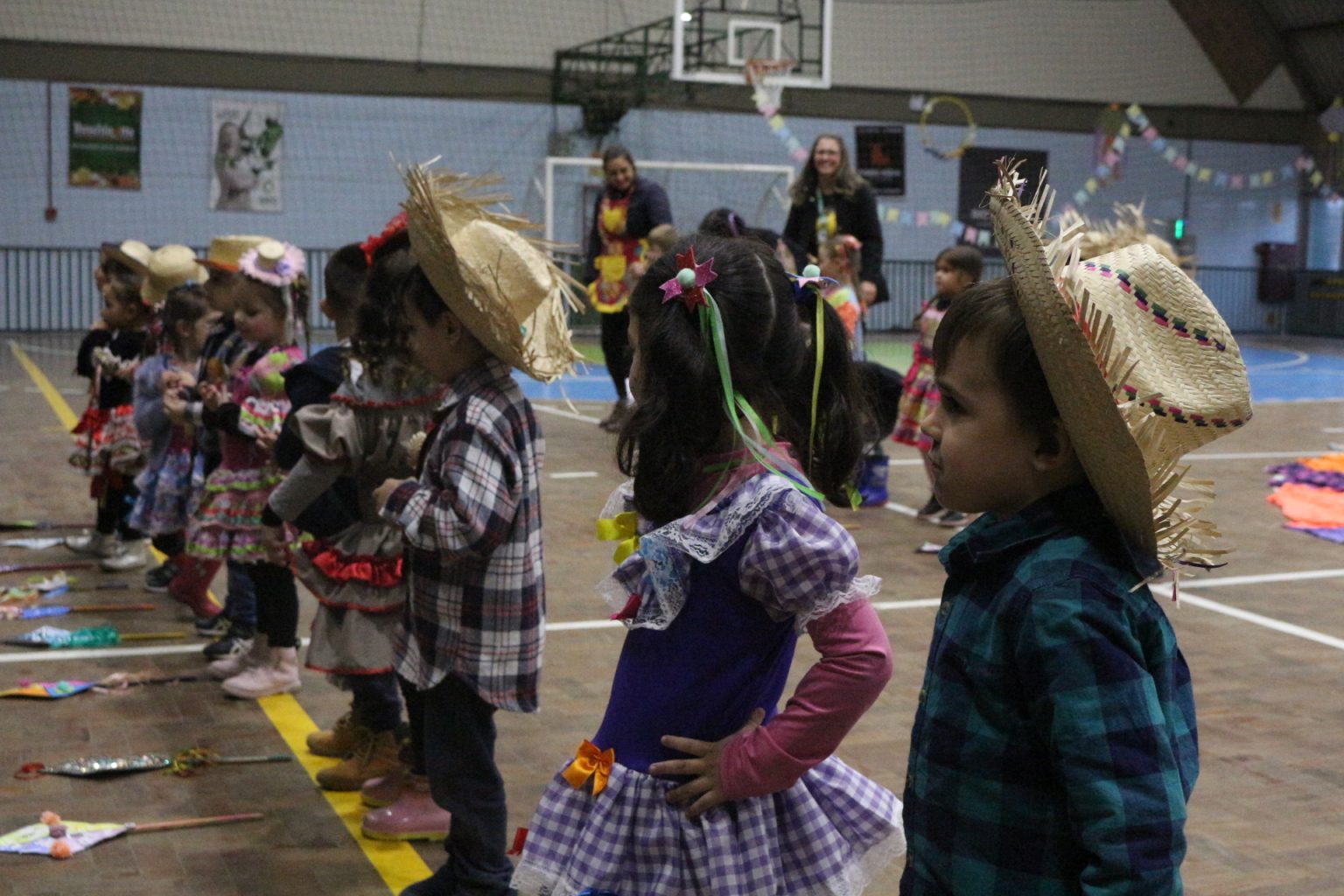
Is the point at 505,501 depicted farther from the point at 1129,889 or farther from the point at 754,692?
the point at 1129,889

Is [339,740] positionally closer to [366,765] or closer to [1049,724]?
[366,765]

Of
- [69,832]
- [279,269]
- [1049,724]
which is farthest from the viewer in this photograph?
[279,269]

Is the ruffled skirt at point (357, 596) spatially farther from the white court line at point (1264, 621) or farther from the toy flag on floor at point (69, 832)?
the white court line at point (1264, 621)

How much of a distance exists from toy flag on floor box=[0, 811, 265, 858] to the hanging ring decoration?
774 inches

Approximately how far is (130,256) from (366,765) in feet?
10.1

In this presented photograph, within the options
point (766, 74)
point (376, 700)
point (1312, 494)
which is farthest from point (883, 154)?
point (376, 700)

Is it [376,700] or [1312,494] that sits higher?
[376,700]

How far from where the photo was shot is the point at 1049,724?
53.8 inches

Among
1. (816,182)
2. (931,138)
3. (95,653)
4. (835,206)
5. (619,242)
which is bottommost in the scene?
(95,653)

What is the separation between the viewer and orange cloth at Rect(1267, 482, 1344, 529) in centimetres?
751

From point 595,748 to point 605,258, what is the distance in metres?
8.49

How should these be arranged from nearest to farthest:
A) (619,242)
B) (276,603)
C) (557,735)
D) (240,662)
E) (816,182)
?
(557,735) → (276,603) → (240,662) → (816,182) → (619,242)

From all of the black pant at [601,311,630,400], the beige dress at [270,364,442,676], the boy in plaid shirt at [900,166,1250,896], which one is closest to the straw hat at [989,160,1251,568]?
the boy in plaid shirt at [900,166,1250,896]

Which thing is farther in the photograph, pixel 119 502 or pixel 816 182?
pixel 816 182
